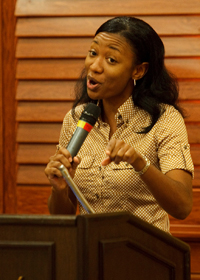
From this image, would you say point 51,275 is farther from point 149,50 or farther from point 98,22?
point 98,22

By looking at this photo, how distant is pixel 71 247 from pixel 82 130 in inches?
17.4

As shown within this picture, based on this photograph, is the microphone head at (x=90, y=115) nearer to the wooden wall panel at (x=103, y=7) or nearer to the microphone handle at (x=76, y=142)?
the microphone handle at (x=76, y=142)

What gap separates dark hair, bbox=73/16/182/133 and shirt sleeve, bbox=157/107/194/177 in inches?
1.9

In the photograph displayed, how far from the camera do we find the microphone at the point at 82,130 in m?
1.32

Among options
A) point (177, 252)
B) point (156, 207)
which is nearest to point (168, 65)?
point (156, 207)

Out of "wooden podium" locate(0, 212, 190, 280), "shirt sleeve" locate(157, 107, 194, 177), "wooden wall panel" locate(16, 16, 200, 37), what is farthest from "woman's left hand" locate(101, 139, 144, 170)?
"wooden wall panel" locate(16, 16, 200, 37)

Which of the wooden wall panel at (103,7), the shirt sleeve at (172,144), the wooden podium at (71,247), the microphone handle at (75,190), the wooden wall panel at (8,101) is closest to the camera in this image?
the wooden podium at (71,247)

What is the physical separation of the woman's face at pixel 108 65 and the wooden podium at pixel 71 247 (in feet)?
2.46

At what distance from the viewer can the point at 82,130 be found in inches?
52.3

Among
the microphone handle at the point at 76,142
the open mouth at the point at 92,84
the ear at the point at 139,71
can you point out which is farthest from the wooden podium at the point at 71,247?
the ear at the point at 139,71

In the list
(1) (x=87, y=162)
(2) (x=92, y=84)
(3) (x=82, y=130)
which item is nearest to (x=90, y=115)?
(3) (x=82, y=130)

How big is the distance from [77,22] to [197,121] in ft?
2.94

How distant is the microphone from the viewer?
1317 millimetres

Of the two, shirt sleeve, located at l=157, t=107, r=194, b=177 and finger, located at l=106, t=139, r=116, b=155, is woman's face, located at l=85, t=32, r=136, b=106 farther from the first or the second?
finger, located at l=106, t=139, r=116, b=155
